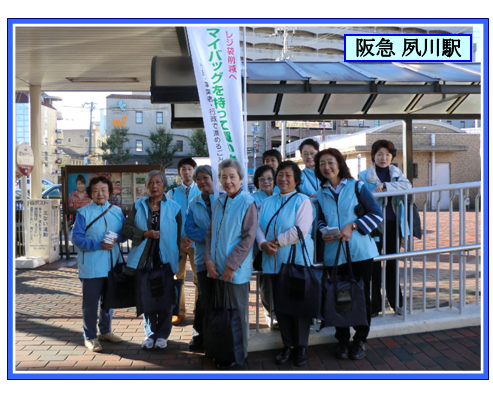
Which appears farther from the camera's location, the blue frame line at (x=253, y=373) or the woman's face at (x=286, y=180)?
the woman's face at (x=286, y=180)

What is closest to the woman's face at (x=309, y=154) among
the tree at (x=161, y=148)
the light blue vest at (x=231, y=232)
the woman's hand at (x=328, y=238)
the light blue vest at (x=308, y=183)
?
the light blue vest at (x=308, y=183)

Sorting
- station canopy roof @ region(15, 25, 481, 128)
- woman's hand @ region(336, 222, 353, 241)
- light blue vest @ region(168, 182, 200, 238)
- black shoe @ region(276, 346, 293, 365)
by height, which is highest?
station canopy roof @ region(15, 25, 481, 128)

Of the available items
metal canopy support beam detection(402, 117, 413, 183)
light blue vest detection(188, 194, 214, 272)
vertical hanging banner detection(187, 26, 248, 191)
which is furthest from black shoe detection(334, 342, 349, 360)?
metal canopy support beam detection(402, 117, 413, 183)

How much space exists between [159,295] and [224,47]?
2282 millimetres

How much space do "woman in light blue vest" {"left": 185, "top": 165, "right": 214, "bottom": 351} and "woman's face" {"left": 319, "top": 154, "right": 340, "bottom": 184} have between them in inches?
41.3

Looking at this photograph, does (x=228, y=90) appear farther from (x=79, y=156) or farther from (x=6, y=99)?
(x=79, y=156)

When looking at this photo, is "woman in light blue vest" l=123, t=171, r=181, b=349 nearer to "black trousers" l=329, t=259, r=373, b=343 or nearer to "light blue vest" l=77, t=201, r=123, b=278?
"light blue vest" l=77, t=201, r=123, b=278

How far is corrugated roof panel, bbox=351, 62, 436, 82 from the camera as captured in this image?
5.75 m

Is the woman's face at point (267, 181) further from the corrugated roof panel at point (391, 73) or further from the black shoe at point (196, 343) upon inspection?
the corrugated roof panel at point (391, 73)

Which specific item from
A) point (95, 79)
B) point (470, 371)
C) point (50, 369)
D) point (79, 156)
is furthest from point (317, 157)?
point (79, 156)

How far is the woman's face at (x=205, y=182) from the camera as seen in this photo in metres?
4.31

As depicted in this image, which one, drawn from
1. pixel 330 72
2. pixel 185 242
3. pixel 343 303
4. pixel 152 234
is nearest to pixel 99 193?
pixel 152 234

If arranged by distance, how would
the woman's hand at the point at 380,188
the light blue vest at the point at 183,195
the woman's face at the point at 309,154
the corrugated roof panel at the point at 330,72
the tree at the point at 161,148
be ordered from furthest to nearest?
1. the tree at the point at 161,148
2. the corrugated roof panel at the point at 330,72
3. the light blue vest at the point at 183,195
4. the woman's face at the point at 309,154
5. the woman's hand at the point at 380,188

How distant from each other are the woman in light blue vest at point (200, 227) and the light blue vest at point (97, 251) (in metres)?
0.72
